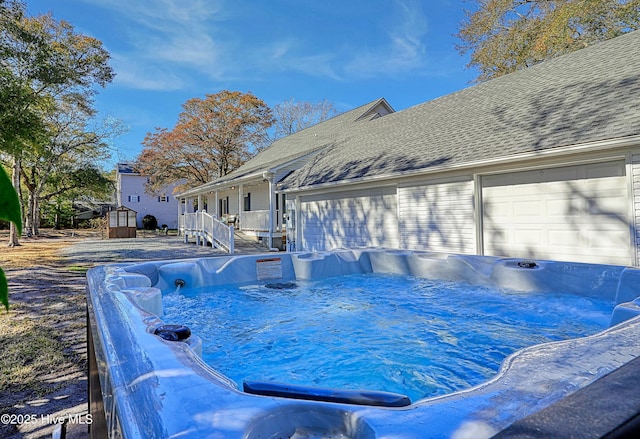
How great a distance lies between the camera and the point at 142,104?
854 inches

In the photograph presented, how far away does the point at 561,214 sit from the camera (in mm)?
5688

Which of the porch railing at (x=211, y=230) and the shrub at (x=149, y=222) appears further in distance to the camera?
the shrub at (x=149, y=222)

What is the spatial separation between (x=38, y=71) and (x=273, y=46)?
9101 mm

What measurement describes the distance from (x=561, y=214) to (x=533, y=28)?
37.8 feet

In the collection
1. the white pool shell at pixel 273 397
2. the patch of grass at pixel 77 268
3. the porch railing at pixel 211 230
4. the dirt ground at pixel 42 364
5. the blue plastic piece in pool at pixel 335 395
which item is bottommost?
the dirt ground at pixel 42 364

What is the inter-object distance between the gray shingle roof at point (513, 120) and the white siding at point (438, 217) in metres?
0.60

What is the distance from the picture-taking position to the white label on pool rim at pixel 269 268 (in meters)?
5.70

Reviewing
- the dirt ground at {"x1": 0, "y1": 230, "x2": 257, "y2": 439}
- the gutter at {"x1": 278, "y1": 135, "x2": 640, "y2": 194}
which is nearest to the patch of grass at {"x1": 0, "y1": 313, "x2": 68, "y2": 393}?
the dirt ground at {"x1": 0, "y1": 230, "x2": 257, "y2": 439}

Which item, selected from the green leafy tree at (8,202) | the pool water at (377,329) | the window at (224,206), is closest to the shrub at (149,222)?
the window at (224,206)

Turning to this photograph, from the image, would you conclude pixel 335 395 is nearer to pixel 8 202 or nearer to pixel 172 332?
pixel 172 332

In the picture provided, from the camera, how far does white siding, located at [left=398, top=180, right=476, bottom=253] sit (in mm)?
6910

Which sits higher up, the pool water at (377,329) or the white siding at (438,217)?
the white siding at (438,217)

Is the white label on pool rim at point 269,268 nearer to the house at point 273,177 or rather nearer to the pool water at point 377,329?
the pool water at point 377,329

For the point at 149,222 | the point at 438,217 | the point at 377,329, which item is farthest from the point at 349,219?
the point at 149,222
